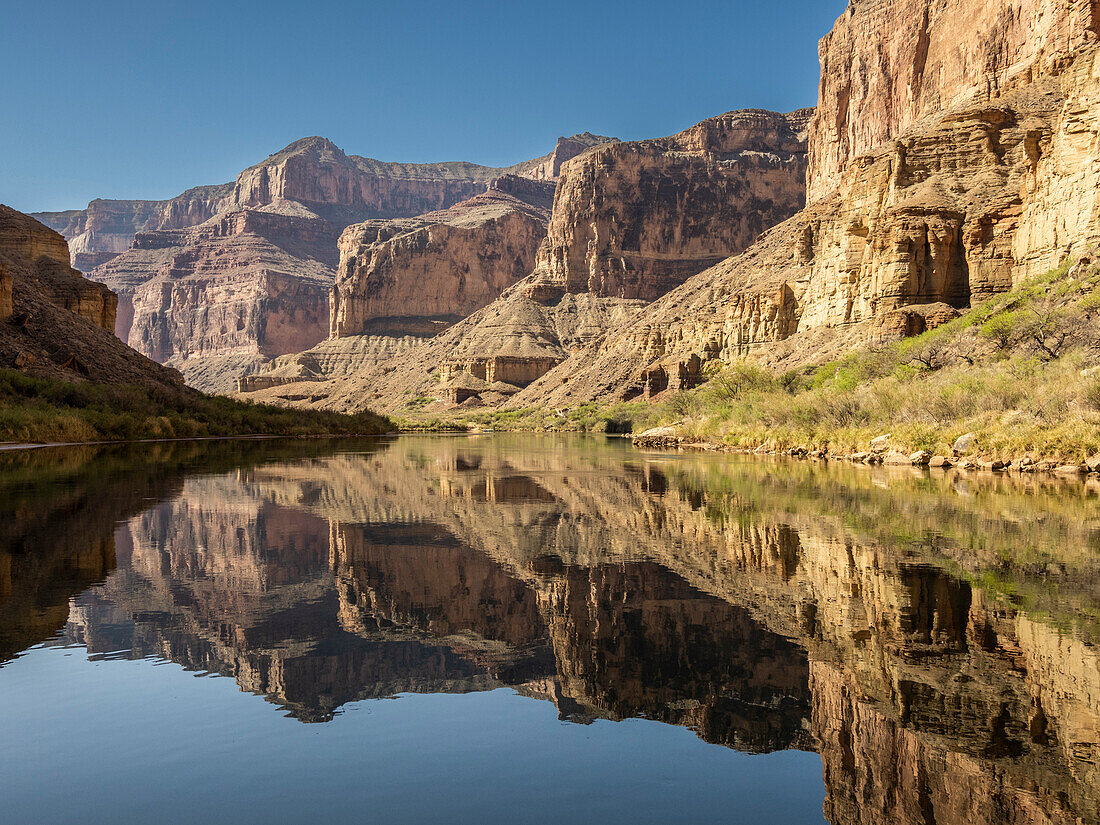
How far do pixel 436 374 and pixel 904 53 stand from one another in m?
80.6

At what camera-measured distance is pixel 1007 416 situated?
90.7ft

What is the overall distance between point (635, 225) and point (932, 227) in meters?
106

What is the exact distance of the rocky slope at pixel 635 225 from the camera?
148000 millimetres

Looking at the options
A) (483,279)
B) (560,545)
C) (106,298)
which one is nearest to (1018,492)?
(560,545)

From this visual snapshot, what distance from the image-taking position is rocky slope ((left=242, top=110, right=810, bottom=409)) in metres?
148

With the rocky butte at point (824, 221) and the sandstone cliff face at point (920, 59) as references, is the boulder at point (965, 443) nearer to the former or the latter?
the rocky butte at point (824, 221)

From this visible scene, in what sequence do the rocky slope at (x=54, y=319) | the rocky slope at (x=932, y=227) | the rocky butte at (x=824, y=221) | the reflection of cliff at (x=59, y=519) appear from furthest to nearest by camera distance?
1. the rocky butte at (x=824, y=221)
2. the rocky slope at (x=932, y=227)
3. the rocky slope at (x=54, y=319)
4. the reflection of cliff at (x=59, y=519)

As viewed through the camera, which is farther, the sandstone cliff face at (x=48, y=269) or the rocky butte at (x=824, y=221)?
the rocky butte at (x=824, y=221)

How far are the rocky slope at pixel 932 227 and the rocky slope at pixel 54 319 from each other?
1816 inches

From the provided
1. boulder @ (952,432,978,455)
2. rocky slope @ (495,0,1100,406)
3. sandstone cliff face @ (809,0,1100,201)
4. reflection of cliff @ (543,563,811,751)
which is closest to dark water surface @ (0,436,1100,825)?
reflection of cliff @ (543,563,811,751)

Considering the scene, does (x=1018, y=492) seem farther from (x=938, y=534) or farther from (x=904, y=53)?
(x=904, y=53)

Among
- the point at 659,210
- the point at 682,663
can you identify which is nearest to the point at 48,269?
the point at 682,663

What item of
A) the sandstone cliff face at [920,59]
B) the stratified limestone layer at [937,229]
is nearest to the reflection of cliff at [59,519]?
the stratified limestone layer at [937,229]

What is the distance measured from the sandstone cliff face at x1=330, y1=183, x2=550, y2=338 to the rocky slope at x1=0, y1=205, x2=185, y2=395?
124141mm
